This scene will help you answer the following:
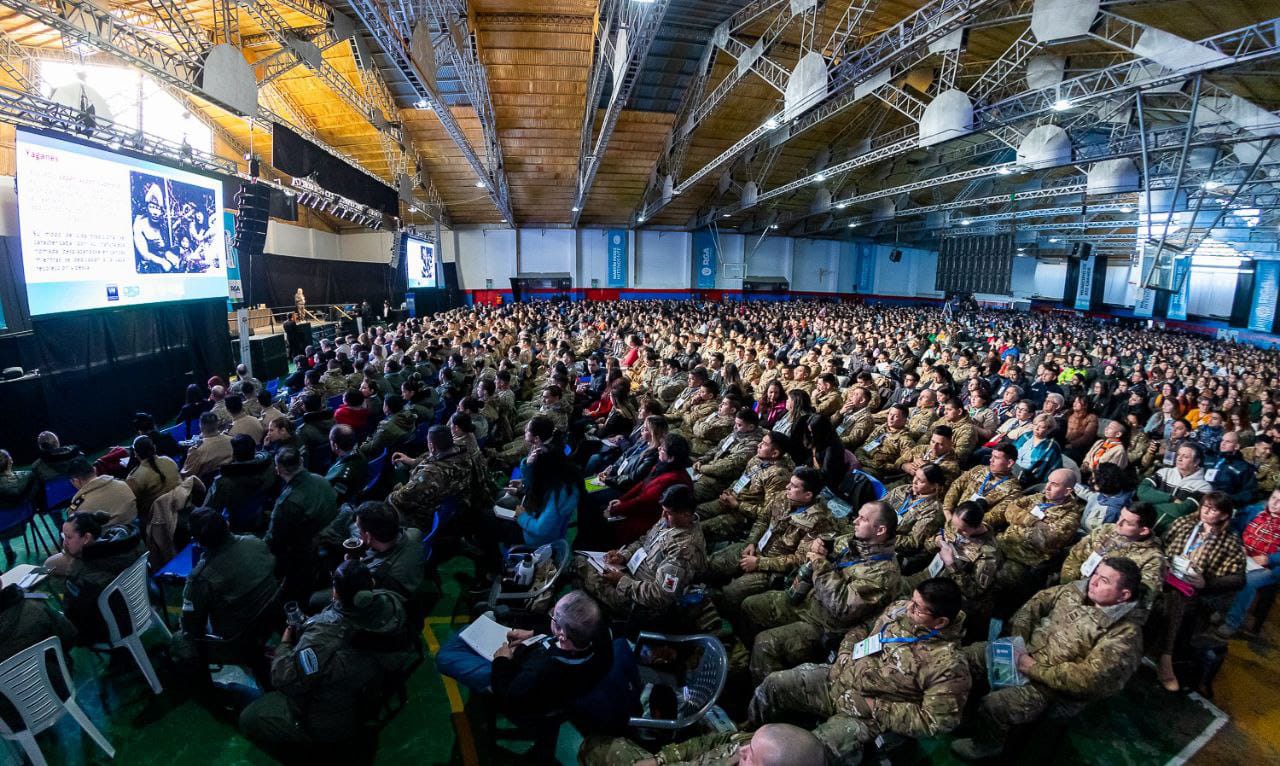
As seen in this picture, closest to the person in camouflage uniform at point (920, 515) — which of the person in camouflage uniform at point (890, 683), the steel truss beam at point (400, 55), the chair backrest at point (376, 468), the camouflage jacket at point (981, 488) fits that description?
the camouflage jacket at point (981, 488)

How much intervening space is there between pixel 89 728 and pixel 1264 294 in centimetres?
3623

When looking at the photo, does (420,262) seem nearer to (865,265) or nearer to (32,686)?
(32,686)

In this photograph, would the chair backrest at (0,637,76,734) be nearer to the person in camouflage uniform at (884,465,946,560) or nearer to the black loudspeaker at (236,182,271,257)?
the person in camouflage uniform at (884,465,946,560)

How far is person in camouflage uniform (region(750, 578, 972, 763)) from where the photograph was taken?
77.5 inches

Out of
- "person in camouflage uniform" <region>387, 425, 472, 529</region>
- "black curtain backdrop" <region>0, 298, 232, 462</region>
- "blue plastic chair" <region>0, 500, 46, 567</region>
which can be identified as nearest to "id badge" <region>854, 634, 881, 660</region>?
"person in camouflage uniform" <region>387, 425, 472, 529</region>

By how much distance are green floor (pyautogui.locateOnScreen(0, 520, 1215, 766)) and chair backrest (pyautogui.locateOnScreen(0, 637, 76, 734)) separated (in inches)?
19.8

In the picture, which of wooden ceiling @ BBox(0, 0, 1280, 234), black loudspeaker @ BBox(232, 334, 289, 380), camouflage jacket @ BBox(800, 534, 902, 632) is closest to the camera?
camouflage jacket @ BBox(800, 534, 902, 632)

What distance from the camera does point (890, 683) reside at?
6.91ft

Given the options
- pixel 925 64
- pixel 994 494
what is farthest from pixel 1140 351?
pixel 994 494

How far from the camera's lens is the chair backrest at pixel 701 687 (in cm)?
200

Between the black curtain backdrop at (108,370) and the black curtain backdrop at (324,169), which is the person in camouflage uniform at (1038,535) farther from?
the black curtain backdrop at (324,169)

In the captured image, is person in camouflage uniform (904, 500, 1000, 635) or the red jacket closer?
person in camouflage uniform (904, 500, 1000, 635)

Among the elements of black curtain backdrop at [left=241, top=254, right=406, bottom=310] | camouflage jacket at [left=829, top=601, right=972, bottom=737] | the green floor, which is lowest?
the green floor

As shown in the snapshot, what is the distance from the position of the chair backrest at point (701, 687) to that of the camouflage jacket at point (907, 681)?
520 mm
